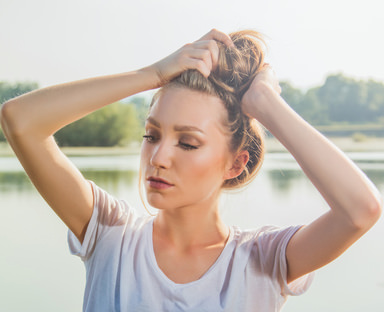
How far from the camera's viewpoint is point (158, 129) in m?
0.75

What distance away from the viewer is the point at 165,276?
0.76m

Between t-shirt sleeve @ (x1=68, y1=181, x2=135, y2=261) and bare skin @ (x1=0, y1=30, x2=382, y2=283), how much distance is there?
2 cm

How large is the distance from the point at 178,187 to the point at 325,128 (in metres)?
1.16

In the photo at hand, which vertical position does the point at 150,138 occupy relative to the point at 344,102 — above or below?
below

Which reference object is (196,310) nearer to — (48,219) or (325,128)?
(325,128)

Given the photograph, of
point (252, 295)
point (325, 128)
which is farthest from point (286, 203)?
point (252, 295)

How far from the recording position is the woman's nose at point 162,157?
2.35 feet

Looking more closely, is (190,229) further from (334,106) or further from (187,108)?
(334,106)

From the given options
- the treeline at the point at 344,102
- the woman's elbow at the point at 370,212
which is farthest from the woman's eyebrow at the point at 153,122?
the treeline at the point at 344,102

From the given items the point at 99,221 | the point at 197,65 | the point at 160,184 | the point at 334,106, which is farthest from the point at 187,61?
the point at 334,106

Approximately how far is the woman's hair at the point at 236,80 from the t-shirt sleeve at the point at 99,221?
0.71 feet

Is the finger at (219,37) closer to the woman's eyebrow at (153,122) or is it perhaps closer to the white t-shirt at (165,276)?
the woman's eyebrow at (153,122)

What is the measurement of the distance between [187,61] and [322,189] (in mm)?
323

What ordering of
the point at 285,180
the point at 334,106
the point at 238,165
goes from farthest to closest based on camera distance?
the point at 285,180 → the point at 334,106 → the point at 238,165
